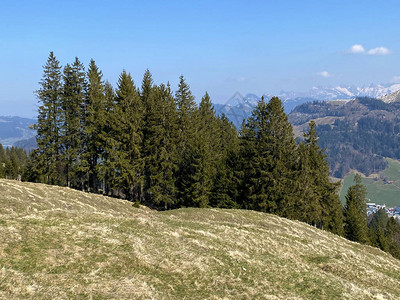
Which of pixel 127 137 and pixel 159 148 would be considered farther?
pixel 159 148

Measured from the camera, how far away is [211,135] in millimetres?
68625

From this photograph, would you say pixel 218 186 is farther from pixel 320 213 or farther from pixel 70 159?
pixel 70 159

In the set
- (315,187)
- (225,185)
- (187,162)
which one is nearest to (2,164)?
(187,162)

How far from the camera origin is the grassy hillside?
12781 mm

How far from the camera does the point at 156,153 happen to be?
165 ft

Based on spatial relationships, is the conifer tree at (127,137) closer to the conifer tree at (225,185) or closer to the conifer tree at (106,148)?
the conifer tree at (106,148)

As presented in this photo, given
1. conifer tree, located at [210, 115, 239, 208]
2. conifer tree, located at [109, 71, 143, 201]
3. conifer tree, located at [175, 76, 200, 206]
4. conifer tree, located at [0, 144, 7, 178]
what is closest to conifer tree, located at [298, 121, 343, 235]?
conifer tree, located at [210, 115, 239, 208]

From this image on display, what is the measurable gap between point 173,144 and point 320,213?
30.2 metres

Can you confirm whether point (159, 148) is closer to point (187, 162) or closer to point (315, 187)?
point (187, 162)

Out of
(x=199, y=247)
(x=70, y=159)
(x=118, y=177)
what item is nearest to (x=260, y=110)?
(x=118, y=177)

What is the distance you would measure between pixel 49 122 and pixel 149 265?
40487mm

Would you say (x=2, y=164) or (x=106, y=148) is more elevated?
(x=106, y=148)

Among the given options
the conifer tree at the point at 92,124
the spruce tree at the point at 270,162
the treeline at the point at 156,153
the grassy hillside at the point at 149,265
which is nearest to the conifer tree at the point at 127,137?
the treeline at the point at 156,153

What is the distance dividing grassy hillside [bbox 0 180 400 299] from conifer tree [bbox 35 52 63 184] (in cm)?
2436
